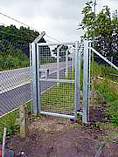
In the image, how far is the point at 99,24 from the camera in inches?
723

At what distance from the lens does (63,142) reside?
4.81m

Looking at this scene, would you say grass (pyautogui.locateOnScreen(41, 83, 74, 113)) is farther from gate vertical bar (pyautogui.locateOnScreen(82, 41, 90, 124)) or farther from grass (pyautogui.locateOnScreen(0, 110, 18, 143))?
grass (pyautogui.locateOnScreen(0, 110, 18, 143))

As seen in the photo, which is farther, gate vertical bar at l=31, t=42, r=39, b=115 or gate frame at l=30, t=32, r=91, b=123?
gate vertical bar at l=31, t=42, r=39, b=115

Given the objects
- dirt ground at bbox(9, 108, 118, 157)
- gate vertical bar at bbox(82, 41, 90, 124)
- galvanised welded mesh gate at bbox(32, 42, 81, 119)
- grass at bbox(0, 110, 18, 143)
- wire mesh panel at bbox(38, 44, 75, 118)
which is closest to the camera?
dirt ground at bbox(9, 108, 118, 157)

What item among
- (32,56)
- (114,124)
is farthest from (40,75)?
(114,124)

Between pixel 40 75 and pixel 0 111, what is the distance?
4.73 ft

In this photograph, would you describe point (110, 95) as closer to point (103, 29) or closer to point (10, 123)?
point (10, 123)

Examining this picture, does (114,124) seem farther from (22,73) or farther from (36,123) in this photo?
(22,73)

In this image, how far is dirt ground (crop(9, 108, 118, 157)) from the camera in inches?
176

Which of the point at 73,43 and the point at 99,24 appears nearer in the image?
the point at 73,43

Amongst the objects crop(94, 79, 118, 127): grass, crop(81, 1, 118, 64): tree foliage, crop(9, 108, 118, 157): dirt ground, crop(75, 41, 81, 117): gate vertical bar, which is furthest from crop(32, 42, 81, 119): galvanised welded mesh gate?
crop(81, 1, 118, 64): tree foliage

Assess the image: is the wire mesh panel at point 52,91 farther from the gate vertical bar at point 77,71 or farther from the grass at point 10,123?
the grass at point 10,123

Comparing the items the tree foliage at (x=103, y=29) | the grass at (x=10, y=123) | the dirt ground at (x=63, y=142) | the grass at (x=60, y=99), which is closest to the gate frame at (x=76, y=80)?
the grass at (x=60, y=99)

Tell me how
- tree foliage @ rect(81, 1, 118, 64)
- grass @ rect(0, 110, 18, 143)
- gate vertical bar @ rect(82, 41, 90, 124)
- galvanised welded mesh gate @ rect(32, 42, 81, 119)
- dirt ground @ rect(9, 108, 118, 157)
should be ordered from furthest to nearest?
tree foliage @ rect(81, 1, 118, 64) → galvanised welded mesh gate @ rect(32, 42, 81, 119) → gate vertical bar @ rect(82, 41, 90, 124) → grass @ rect(0, 110, 18, 143) → dirt ground @ rect(9, 108, 118, 157)
